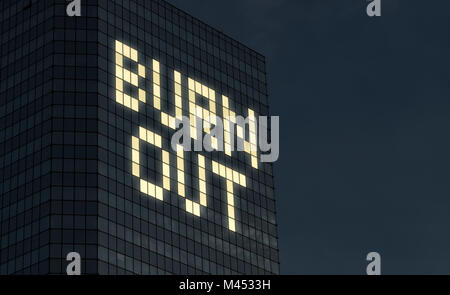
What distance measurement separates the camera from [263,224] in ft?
576

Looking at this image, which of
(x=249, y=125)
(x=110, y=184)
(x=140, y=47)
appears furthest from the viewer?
(x=249, y=125)

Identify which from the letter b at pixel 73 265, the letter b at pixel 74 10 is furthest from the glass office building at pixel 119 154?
the letter b at pixel 73 265

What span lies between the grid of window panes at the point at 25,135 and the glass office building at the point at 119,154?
180mm

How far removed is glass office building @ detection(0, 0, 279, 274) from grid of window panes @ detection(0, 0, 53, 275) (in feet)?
0.59

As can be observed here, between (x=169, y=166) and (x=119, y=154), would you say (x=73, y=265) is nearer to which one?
(x=119, y=154)

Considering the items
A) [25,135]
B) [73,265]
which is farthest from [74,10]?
[73,265]

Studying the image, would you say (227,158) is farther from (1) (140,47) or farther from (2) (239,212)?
(1) (140,47)

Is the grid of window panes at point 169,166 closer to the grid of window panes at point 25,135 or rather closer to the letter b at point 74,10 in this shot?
the letter b at point 74,10

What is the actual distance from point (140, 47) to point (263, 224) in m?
31.5

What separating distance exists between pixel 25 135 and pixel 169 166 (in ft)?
63.4

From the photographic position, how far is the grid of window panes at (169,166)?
152 m

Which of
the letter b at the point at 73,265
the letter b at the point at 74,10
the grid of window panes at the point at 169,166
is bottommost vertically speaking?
the letter b at the point at 73,265

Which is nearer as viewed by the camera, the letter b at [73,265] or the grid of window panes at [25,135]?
the letter b at [73,265]
